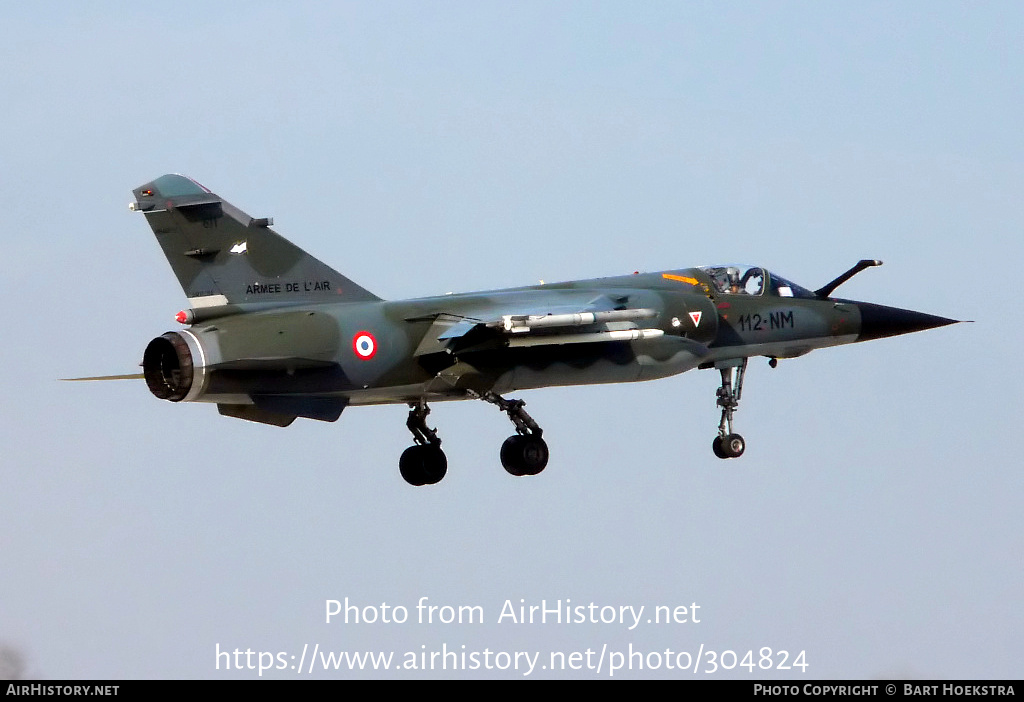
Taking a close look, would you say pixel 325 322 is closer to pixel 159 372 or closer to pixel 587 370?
pixel 159 372

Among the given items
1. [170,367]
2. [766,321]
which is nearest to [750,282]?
[766,321]

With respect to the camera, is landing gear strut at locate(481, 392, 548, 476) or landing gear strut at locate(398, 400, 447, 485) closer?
landing gear strut at locate(481, 392, 548, 476)

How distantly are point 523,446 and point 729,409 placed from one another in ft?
13.7

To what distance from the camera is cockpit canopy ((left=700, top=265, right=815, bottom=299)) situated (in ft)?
109

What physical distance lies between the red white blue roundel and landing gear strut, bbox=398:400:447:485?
3165 millimetres

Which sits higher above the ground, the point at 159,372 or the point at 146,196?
the point at 146,196

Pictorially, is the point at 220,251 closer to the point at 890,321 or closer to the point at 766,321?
the point at 766,321

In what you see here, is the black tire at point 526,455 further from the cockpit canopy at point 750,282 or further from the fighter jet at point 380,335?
the cockpit canopy at point 750,282

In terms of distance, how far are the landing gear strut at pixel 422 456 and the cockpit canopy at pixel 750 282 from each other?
554cm

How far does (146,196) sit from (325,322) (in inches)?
132

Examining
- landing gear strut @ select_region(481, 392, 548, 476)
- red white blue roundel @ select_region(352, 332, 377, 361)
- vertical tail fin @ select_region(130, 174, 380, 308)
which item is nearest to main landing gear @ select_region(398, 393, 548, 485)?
landing gear strut @ select_region(481, 392, 548, 476)

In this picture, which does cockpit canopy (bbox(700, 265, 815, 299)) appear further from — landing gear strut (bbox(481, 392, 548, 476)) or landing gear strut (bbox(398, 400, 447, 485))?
landing gear strut (bbox(398, 400, 447, 485))
